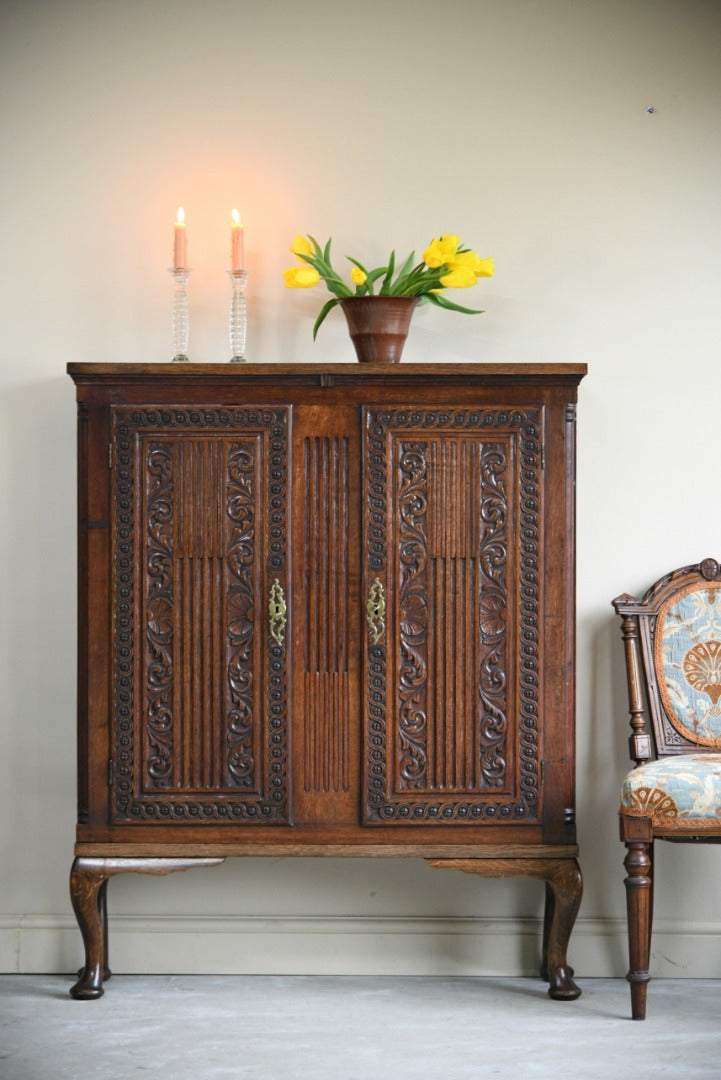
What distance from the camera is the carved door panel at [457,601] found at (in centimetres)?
278

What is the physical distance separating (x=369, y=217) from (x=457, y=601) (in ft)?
3.64

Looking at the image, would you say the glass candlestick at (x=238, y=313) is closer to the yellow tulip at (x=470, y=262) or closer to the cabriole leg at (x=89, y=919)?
the yellow tulip at (x=470, y=262)

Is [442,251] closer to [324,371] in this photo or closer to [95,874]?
[324,371]

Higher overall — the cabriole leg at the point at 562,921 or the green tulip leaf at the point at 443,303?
the green tulip leaf at the point at 443,303

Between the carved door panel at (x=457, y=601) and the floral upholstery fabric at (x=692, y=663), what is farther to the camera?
the floral upholstery fabric at (x=692, y=663)

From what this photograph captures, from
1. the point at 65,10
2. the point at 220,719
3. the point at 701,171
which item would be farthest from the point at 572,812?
the point at 65,10

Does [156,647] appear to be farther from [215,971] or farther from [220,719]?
[215,971]

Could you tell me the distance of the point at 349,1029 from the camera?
267 cm

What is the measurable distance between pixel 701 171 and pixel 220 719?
194 centimetres

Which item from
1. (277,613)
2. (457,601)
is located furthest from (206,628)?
(457,601)

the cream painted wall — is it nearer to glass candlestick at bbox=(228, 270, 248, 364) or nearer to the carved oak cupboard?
glass candlestick at bbox=(228, 270, 248, 364)

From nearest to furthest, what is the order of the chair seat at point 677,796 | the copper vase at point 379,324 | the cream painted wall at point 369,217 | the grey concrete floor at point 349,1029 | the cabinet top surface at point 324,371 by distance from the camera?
the grey concrete floor at point 349,1029
the chair seat at point 677,796
the cabinet top surface at point 324,371
the copper vase at point 379,324
the cream painted wall at point 369,217

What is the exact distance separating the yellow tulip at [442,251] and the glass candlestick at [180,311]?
62 centimetres

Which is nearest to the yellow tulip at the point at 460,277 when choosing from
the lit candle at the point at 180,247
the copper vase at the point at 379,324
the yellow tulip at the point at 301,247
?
the copper vase at the point at 379,324
